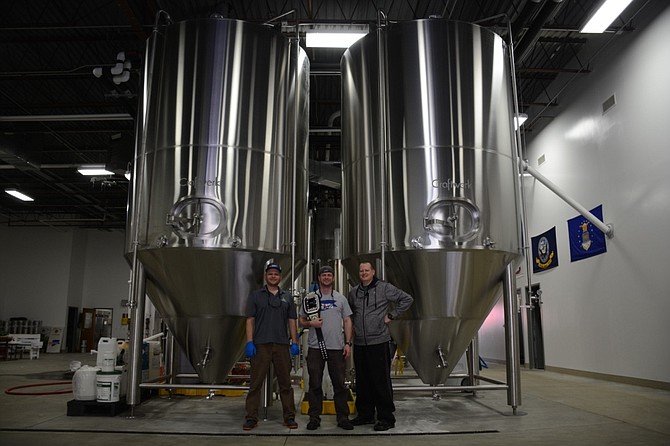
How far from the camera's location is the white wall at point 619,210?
28.8 ft

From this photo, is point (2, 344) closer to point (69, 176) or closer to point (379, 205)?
point (69, 176)

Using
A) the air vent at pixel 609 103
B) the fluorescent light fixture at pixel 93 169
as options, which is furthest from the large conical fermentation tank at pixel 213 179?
the fluorescent light fixture at pixel 93 169

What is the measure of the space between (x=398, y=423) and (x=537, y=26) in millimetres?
6688

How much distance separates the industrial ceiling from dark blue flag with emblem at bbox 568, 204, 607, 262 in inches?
119

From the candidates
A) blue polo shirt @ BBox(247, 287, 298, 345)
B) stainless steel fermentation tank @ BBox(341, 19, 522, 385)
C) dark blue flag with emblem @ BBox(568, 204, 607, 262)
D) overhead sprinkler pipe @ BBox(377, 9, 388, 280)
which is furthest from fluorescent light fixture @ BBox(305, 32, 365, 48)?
dark blue flag with emblem @ BBox(568, 204, 607, 262)

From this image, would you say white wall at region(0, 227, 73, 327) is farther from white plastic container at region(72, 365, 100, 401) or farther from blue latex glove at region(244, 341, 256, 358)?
blue latex glove at region(244, 341, 256, 358)

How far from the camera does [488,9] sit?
32.5 ft

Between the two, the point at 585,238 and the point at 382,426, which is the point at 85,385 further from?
the point at 585,238

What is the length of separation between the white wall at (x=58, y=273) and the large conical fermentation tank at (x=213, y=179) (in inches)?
813

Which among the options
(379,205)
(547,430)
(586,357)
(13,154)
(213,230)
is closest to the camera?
(547,430)

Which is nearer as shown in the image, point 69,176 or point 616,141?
point 616,141

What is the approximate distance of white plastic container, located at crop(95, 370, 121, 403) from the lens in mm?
5648

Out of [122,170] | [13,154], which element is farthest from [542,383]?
[13,154]

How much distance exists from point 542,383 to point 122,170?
32.4 feet
